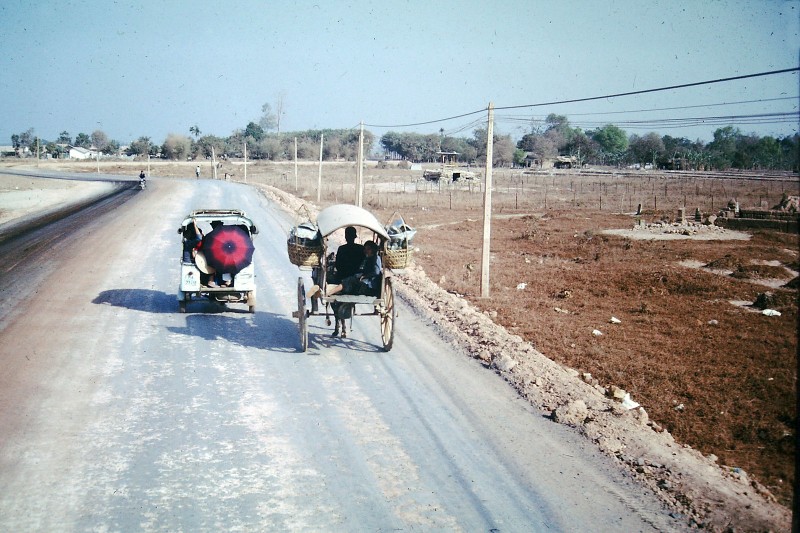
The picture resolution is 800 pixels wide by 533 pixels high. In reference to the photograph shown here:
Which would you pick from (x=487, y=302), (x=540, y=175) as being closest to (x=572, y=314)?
(x=487, y=302)

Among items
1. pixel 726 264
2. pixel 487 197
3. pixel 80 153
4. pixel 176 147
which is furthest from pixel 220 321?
pixel 80 153

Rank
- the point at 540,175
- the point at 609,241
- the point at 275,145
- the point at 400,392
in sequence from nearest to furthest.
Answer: the point at 400,392, the point at 609,241, the point at 540,175, the point at 275,145

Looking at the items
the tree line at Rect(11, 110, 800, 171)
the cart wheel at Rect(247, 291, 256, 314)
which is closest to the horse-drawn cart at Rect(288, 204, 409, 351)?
the cart wheel at Rect(247, 291, 256, 314)

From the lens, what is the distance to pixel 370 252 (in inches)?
443

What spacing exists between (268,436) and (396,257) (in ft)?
13.4

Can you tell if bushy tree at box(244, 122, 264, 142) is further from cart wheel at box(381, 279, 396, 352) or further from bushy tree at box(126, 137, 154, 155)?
cart wheel at box(381, 279, 396, 352)

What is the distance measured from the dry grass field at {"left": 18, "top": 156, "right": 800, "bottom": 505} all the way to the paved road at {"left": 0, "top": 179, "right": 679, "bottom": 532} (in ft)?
8.33

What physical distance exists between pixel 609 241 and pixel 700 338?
665 inches

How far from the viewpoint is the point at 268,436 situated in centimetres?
774

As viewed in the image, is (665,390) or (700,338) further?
(700,338)

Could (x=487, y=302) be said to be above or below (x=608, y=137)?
below

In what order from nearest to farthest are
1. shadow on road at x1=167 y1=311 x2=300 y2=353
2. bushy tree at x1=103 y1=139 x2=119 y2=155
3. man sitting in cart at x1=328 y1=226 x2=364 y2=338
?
man sitting in cart at x1=328 y1=226 x2=364 y2=338 < shadow on road at x1=167 y1=311 x2=300 y2=353 < bushy tree at x1=103 y1=139 x2=119 y2=155

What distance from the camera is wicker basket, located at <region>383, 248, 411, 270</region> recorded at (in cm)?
1088

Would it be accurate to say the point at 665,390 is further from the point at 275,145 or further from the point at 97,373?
the point at 275,145
